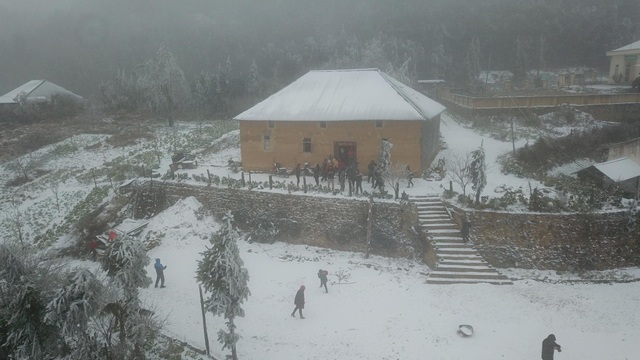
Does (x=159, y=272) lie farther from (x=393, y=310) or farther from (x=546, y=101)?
(x=546, y=101)

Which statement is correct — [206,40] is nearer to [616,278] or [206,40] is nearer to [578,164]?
[578,164]

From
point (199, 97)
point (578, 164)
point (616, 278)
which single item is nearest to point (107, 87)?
point (199, 97)

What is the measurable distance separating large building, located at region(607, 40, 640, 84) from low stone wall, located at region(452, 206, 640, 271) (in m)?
30.6

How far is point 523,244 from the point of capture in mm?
17797

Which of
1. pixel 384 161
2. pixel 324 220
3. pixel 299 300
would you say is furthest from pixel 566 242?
pixel 299 300

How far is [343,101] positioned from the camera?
25.0 metres

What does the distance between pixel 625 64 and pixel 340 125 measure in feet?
113

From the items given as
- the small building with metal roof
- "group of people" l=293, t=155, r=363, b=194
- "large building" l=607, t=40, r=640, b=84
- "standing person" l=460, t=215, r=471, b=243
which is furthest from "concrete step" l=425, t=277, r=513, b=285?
"large building" l=607, t=40, r=640, b=84

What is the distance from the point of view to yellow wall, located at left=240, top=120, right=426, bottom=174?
2322 centimetres

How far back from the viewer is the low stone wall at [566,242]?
17.4 m

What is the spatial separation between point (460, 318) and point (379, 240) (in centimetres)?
609

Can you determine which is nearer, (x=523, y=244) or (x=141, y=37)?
(x=523, y=244)

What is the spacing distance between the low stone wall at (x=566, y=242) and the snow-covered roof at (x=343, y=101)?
777 cm

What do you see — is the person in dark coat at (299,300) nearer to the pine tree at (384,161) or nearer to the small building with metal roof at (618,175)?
the pine tree at (384,161)
